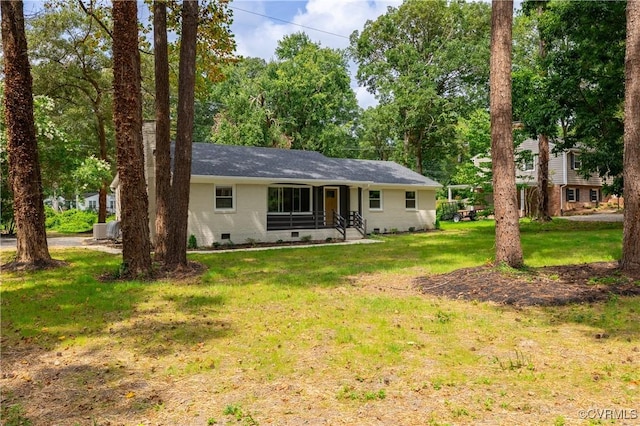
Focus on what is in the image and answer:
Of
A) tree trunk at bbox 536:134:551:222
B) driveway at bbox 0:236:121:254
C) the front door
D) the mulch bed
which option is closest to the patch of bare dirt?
the mulch bed

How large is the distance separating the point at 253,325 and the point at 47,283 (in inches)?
236

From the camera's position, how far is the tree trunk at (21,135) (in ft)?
36.3

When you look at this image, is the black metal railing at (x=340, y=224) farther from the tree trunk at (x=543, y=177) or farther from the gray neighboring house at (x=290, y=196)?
the tree trunk at (x=543, y=177)

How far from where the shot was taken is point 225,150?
21.7 m

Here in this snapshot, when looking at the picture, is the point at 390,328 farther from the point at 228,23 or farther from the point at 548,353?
the point at 228,23

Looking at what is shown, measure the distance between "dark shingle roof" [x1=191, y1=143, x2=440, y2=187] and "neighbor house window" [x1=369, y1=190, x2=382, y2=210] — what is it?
726 millimetres

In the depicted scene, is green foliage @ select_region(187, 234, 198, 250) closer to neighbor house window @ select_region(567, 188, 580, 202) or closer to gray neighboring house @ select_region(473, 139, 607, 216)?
gray neighboring house @ select_region(473, 139, 607, 216)

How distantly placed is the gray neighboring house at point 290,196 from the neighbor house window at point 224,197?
40 mm

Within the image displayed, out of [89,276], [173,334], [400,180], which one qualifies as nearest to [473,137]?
[400,180]

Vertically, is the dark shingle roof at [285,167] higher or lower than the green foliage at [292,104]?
lower

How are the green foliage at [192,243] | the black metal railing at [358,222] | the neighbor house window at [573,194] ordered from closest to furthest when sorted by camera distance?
1. the green foliage at [192,243]
2. the black metal railing at [358,222]
3. the neighbor house window at [573,194]

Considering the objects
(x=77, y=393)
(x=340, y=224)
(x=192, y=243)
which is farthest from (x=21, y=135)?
(x=340, y=224)

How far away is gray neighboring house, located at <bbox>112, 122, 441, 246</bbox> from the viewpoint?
17797 mm

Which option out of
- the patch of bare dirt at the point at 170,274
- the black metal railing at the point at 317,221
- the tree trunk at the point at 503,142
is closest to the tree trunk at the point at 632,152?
the tree trunk at the point at 503,142
